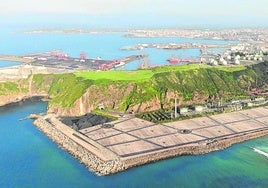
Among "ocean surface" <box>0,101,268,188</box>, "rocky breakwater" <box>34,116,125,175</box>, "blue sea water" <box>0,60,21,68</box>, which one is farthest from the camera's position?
"blue sea water" <box>0,60,21,68</box>

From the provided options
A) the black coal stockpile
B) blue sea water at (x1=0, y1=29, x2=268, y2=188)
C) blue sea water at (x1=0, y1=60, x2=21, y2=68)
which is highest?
blue sea water at (x1=0, y1=60, x2=21, y2=68)

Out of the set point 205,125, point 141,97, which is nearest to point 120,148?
point 205,125

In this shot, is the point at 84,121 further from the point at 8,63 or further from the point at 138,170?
the point at 8,63

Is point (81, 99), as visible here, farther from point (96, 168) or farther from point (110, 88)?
point (96, 168)

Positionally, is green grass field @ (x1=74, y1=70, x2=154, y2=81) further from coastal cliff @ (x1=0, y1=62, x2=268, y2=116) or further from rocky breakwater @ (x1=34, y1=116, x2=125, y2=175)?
rocky breakwater @ (x1=34, y1=116, x2=125, y2=175)

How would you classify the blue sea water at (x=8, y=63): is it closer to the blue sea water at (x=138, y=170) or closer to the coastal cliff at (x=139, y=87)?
the coastal cliff at (x=139, y=87)

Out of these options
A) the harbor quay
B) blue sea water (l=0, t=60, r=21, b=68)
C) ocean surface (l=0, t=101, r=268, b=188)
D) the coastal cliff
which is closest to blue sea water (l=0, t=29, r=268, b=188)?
ocean surface (l=0, t=101, r=268, b=188)
